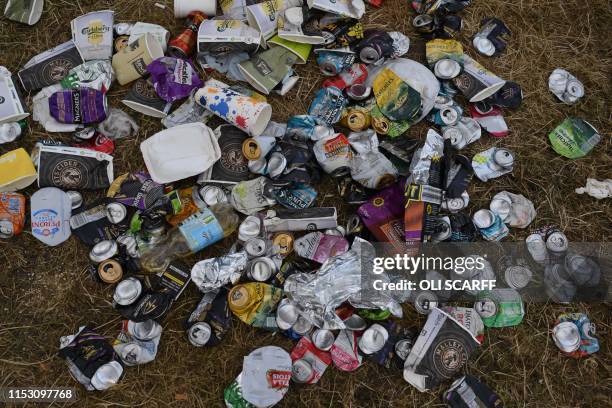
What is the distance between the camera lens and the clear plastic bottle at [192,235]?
2.51 metres

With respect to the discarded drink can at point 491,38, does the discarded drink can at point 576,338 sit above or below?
below

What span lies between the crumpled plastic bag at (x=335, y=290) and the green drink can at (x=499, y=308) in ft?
1.40

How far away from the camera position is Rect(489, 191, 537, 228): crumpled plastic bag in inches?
106

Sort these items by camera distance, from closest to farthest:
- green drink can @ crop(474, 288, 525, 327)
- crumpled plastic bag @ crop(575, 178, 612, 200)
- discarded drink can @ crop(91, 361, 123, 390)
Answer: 1. discarded drink can @ crop(91, 361, 123, 390)
2. green drink can @ crop(474, 288, 525, 327)
3. crumpled plastic bag @ crop(575, 178, 612, 200)

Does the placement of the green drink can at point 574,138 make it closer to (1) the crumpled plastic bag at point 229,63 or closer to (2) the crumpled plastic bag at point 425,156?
(2) the crumpled plastic bag at point 425,156

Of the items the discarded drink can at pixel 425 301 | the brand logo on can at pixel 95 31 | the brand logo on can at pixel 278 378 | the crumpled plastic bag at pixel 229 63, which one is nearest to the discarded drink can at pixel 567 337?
the discarded drink can at pixel 425 301

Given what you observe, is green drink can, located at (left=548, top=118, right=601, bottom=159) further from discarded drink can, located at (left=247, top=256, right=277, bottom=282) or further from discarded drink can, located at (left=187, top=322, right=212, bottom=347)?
discarded drink can, located at (left=187, top=322, right=212, bottom=347)

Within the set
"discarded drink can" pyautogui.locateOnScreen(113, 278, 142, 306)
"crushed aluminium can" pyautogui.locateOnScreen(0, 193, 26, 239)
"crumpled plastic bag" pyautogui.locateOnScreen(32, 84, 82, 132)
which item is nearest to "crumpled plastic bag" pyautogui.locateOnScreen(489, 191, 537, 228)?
"discarded drink can" pyautogui.locateOnScreen(113, 278, 142, 306)

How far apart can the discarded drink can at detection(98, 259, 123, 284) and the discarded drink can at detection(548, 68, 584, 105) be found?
2.46 meters


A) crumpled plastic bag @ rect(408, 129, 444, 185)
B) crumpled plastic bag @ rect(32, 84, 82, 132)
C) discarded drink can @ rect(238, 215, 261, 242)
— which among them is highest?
crumpled plastic bag @ rect(32, 84, 82, 132)

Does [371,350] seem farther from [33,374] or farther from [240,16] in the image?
[240,16]

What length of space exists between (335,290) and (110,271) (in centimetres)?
105

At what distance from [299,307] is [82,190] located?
1.25 m

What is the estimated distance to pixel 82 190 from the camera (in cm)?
268
